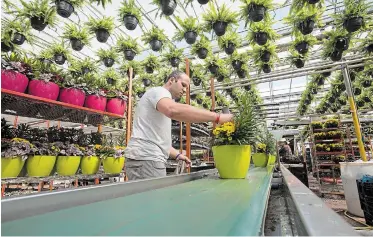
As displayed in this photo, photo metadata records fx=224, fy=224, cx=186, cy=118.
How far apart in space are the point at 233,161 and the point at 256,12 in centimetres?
370

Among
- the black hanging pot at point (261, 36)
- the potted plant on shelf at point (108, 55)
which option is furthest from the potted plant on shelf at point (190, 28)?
the potted plant on shelf at point (108, 55)

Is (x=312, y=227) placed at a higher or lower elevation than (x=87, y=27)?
lower

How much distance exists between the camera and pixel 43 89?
2277 millimetres

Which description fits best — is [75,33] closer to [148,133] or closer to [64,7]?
[64,7]

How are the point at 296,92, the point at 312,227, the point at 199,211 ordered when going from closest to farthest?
1. the point at 312,227
2. the point at 199,211
3. the point at 296,92

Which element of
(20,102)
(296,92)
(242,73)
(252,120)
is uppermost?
(296,92)

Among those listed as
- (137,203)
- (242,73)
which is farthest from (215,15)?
(137,203)

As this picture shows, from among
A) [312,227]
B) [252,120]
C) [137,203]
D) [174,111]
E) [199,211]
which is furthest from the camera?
[252,120]

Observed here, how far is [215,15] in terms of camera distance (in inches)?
187

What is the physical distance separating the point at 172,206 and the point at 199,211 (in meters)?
0.09

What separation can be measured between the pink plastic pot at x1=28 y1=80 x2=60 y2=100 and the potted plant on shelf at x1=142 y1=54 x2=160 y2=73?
4.61 meters

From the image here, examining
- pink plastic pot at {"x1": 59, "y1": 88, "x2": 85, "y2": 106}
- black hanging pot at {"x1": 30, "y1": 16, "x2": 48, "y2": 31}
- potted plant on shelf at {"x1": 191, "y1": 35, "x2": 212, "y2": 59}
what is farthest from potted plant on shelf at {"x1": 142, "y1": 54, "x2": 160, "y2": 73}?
pink plastic pot at {"x1": 59, "y1": 88, "x2": 85, "y2": 106}

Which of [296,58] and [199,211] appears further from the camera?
[296,58]

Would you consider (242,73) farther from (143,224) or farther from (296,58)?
(143,224)
